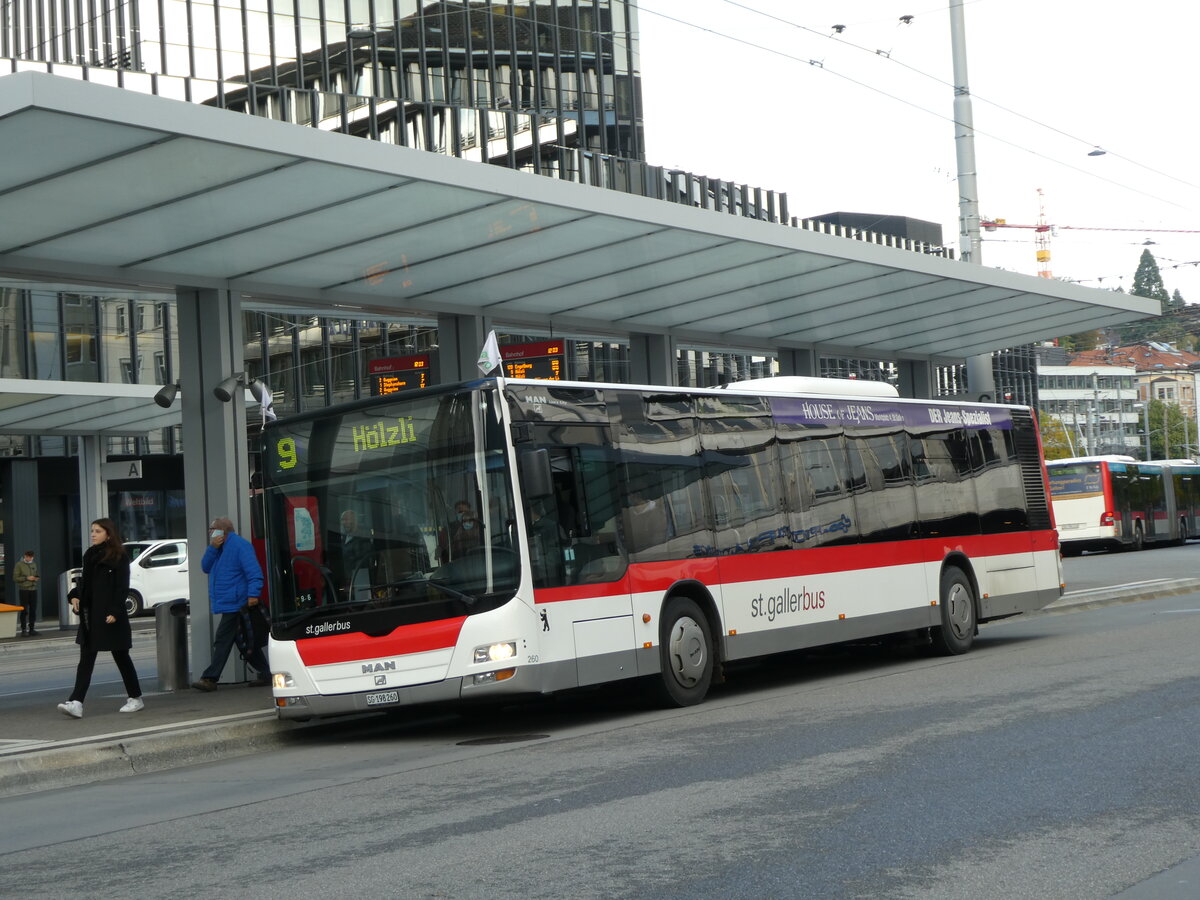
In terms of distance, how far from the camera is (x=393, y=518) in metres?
11.5

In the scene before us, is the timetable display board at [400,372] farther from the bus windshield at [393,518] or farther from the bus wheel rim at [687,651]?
the bus wheel rim at [687,651]

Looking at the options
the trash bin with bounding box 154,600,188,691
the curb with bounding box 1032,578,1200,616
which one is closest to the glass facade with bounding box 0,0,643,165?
the curb with bounding box 1032,578,1200,616

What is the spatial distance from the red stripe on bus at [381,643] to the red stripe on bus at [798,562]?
0.72 m

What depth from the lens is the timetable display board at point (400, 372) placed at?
18484 millimetres

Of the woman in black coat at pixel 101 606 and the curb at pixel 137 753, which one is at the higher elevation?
the woman in black coat at pixel 101 606

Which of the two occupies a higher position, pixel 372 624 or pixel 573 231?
pixel 573 231

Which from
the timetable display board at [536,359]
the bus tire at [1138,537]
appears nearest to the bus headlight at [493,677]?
the timetable display board at [536,359]

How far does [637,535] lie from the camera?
12.3 m

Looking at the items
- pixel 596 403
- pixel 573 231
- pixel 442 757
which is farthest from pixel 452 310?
pixel 442 757

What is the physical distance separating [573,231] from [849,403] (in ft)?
11.1

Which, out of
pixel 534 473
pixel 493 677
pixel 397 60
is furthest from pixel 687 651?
pixel 397 60

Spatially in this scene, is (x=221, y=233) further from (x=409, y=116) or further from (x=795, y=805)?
(x=409, y=116)

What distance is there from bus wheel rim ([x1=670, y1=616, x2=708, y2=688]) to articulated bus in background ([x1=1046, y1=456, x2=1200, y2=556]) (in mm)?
31444

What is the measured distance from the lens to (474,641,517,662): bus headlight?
36.2ft
